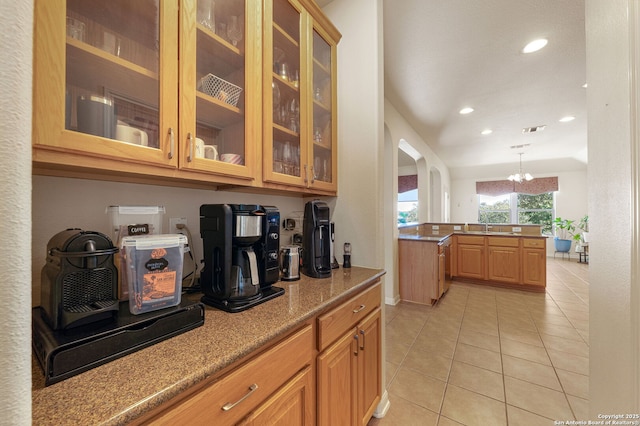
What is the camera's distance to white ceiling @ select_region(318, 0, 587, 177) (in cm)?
183

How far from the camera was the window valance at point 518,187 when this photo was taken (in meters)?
6.87

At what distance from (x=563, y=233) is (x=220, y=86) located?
9.32 m

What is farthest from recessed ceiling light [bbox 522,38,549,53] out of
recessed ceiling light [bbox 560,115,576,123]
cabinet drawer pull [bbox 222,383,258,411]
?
cabinet drawer pull [bbox 222,383,258,411]

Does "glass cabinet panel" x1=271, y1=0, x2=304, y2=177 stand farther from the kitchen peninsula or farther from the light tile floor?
the kitchen peninsula

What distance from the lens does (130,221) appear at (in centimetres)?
91

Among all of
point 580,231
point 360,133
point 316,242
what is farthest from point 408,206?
point 316,242

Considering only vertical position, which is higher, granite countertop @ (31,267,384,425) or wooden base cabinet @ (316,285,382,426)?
granite countertop @ (31,267,384,425)

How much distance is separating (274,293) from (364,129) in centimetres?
118

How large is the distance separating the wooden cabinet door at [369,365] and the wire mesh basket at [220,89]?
1.25 meters

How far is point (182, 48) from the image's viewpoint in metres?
0.87

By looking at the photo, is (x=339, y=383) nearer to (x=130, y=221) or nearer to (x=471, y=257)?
(x=130, y=221)

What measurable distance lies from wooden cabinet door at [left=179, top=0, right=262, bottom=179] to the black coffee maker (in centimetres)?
43

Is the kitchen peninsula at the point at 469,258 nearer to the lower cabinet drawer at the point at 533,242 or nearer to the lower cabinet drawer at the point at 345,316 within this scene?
the lower cabinet drawer at the point at 533,242

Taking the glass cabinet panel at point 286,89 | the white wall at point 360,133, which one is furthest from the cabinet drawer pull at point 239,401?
the white wall at point 360,133
